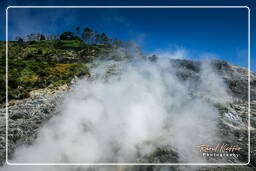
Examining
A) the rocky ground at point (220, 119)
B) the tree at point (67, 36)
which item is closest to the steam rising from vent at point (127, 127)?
the rocky ground at point (220, 119)

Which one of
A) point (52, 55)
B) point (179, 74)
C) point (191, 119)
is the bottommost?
point (191, 119)

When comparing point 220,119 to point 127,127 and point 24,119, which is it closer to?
point 127,127

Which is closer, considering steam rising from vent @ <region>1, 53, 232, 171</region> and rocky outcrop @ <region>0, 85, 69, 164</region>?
steam rising from vent @ <region>1, 53, 232, 171</region>

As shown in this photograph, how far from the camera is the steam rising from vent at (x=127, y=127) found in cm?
532

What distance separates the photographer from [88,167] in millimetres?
5023

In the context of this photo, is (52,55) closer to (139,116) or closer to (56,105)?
(56,105)

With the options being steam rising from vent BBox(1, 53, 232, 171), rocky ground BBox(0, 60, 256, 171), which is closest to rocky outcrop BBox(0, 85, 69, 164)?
rocky ground BBox(0, 60, 256, 171)

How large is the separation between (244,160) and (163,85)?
5.52 m

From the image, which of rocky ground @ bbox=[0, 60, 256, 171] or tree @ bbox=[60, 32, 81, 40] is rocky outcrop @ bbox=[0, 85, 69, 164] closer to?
rocky ground @ bbox=[0, 60, 256, 171]

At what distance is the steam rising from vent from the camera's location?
5.32 meters

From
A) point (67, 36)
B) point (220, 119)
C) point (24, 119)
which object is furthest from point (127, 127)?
point (67, 36)

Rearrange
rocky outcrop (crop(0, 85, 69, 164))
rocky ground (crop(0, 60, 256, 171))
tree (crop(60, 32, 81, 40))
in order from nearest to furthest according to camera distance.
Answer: rocky ground (crop(0, 60, 256, 171)), rocky outcrop (crop(0, 85, 69, 164)), tree (crop(60, 32, 81, 40))

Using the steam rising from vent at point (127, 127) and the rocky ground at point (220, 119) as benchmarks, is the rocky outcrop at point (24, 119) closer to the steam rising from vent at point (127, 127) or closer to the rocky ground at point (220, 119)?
the rocky ground at point (220, 119)

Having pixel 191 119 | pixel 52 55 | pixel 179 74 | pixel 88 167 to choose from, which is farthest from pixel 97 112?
pixel 52 55
